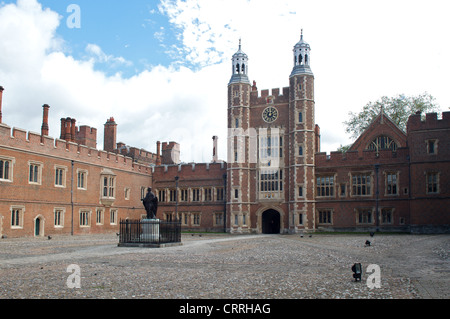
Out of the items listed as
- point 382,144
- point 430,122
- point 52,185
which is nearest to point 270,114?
point 382,144

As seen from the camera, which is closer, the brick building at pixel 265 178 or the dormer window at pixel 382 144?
the brick building at pixel 265 178

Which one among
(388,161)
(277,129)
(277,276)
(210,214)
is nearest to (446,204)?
(388,161)

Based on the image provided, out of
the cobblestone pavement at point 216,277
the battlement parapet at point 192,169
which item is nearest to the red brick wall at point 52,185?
the battlement parapet at point 192,169

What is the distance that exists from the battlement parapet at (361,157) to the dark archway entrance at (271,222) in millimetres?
6294

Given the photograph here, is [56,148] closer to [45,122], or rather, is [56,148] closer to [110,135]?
[45,122]

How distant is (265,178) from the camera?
1528 inches

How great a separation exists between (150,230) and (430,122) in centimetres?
2389

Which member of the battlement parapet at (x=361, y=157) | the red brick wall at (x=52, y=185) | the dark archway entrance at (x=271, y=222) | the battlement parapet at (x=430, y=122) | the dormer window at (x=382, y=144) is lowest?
the dark archway entrance at (x=271, y=222)

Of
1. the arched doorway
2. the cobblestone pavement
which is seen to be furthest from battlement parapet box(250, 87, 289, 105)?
the cobblestone pavement

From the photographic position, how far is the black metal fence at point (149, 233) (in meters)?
19.4

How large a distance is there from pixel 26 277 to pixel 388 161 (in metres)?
31.5

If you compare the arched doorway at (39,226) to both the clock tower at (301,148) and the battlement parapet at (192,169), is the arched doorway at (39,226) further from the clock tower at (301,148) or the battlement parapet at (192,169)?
the clock tower at (301,148)

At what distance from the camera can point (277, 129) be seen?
38594 mm
